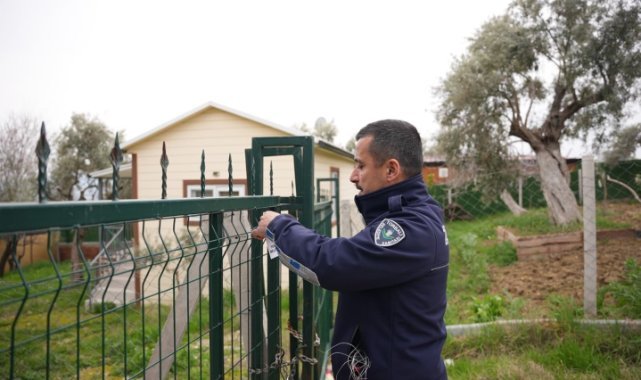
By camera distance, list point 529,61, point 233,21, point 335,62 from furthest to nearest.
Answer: point 335,62
point 233,21
point 529,61

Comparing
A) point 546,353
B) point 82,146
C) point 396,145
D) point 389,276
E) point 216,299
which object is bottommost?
point 546,353

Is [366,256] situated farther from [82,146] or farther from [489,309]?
[82,146]

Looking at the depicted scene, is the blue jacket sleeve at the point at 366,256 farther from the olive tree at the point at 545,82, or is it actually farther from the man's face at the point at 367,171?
the olive tree at the point at 545,82

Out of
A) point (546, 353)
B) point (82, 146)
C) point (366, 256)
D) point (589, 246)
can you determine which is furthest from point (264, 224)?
point (82, 146)

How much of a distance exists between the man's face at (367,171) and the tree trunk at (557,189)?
35.4 feet

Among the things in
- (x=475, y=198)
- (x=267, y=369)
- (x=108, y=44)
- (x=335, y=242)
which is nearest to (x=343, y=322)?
(x=335, y=242)

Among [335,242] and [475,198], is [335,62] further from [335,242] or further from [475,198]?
[335,242]

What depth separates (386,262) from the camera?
5.33 feet

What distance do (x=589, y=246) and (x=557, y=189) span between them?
683 centimetres

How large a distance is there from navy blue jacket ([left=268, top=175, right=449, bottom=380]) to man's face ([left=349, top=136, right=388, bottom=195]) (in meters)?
0.05

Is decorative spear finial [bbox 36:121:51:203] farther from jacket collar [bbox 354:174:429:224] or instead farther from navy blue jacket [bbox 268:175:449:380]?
jacket collar [bbox 354:174:429:224]

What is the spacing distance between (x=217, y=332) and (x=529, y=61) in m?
12.0

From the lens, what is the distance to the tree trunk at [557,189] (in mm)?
11086

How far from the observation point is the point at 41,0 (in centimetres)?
1689
